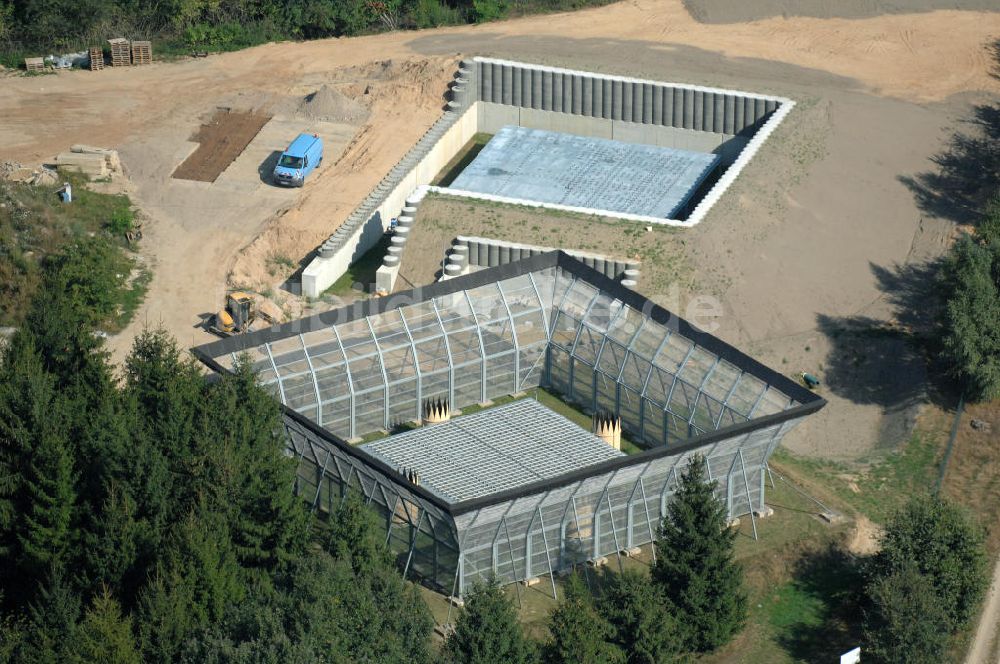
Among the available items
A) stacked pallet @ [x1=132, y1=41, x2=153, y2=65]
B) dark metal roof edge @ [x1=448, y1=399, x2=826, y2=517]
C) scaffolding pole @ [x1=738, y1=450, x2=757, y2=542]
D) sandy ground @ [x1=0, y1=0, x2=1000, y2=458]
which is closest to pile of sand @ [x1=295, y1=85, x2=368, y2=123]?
sandy ground @ [x1=0, y1=0, x2=1000, y2=458]

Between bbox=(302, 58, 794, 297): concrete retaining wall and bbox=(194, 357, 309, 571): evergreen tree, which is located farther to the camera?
bbox=(302, 58, 794, 297): concrete retaining wall

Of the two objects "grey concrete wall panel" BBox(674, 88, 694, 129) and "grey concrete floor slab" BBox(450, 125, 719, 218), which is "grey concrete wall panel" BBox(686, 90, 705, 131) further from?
"grey concrete floor slab" BBox(450, 125, 719, 218)

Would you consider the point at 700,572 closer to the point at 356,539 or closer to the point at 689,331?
the point at 356,539

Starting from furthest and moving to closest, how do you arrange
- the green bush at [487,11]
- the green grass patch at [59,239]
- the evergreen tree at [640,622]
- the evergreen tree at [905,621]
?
1. the green bush at [487,11]
2. the green grass patch at [59,239]
3. the evergreen tree at [905,621]
4. the evergreen tree at [640,622]

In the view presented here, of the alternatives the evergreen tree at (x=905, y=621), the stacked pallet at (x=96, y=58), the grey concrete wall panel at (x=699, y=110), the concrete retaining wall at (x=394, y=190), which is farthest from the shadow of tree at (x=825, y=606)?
the stacked pallet at (x=96, y=58)

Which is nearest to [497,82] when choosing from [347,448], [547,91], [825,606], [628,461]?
[547,91]

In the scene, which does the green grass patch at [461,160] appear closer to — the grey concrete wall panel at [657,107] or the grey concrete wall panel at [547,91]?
the grey concrete wall panel at [547,91]
